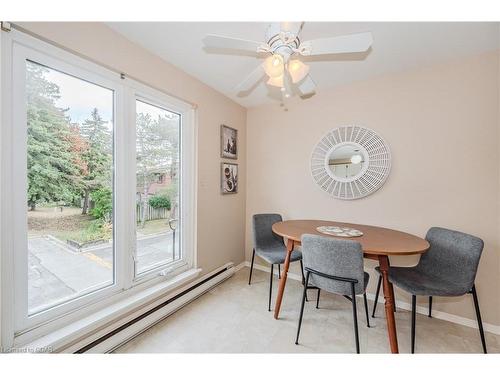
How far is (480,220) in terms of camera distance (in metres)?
1.70

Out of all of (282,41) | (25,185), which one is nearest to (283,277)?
(282,41)

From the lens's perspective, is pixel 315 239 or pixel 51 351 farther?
pixel 315 239

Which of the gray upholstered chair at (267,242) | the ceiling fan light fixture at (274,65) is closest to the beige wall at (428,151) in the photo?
the gray upholstered chair at (267,242)

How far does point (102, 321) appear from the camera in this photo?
1381 millimetres

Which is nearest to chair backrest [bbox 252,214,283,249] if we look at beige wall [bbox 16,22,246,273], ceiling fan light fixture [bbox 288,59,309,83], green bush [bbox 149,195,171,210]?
beige wall [bbox 16,22,246,273]

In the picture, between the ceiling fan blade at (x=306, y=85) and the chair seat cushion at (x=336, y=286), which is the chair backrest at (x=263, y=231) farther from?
the ceiling fan blade at (x=306, y=85)

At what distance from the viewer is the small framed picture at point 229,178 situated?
8.40ft

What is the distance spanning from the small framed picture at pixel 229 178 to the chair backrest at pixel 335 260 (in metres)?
1.33

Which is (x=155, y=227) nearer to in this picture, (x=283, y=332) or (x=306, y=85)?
(x=283, y=332)

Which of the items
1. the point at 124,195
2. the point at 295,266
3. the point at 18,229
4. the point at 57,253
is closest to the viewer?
the point at 18,229

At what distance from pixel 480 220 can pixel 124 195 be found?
283cm

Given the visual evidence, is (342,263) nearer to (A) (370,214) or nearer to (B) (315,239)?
(B) (315,239)
